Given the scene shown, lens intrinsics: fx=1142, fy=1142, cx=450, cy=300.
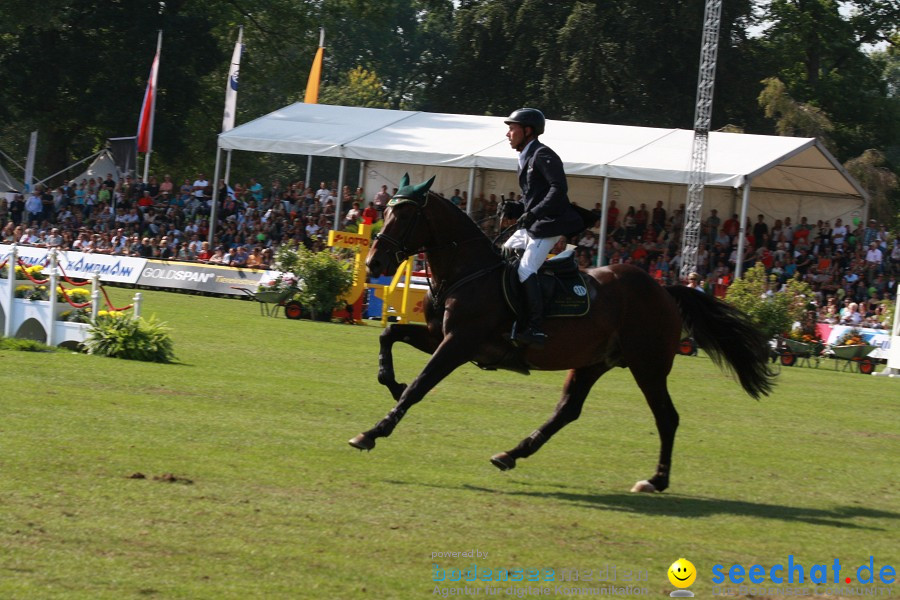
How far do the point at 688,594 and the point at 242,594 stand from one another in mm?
2250

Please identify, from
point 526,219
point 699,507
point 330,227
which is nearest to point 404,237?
point 526,219

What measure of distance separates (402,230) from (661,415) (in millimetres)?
2652

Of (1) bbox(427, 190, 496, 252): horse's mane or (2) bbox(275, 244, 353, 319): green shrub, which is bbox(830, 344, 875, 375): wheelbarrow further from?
(1) bbox(427, 190, 496, 252): horse's mane

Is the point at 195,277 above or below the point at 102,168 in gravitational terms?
below

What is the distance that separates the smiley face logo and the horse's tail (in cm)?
434

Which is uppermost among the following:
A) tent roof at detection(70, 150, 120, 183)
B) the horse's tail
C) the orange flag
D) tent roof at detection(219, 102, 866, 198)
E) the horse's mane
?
the orange flag

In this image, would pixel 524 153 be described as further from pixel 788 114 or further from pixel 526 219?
pixel 788 114

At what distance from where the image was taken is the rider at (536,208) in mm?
9086

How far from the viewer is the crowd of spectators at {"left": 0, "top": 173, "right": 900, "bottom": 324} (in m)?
31.4

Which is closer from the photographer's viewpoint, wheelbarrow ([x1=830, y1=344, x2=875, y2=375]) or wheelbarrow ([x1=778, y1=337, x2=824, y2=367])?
wheelbarrow ([x1=830, y1=344, x2=875, y2=375])

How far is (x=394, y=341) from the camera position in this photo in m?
9.28

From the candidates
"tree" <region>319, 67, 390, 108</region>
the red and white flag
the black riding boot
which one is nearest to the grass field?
the black riding boot

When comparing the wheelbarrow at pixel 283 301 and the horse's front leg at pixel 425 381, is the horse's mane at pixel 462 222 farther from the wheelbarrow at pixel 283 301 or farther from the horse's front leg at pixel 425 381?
the wheelbarrow at pixel 283 301

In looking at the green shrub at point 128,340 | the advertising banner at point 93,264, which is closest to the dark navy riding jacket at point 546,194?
the green shrub at point 128,340
